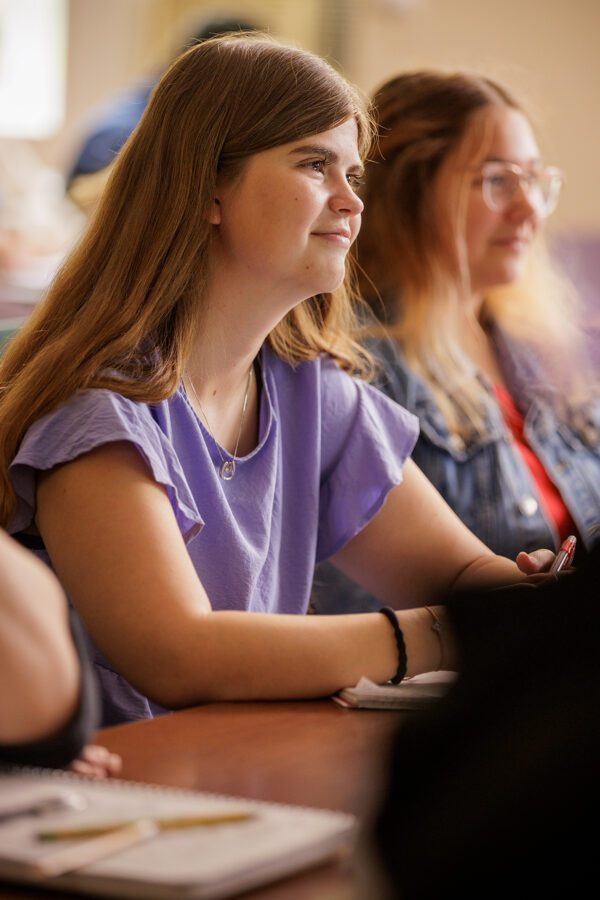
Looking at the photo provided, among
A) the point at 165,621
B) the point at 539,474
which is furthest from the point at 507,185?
the point at 165,621

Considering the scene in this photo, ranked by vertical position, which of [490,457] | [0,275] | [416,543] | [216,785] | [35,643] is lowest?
[0,275]

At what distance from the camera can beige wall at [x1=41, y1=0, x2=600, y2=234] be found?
14.0 feet

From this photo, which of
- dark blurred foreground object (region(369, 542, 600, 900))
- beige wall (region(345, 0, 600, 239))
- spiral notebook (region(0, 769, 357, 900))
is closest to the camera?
dark blurred foreground object (region(369, 542, 600, 900))

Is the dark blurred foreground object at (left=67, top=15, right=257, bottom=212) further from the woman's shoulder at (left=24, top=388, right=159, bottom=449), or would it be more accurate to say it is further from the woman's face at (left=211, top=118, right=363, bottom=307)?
the woman's shoulder at (left=24, top=388, right=159, bottom=449)

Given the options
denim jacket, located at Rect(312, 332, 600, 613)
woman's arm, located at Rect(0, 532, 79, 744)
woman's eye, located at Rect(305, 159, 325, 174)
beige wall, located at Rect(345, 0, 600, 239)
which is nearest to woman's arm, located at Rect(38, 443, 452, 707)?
woman's arm, located at Rect(0, 532, 79, 744)

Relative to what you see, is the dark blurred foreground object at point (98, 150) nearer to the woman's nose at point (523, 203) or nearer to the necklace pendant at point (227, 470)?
the woman's nose at point (523, 203)

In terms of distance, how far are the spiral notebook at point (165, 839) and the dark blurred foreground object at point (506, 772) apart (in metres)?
0.09

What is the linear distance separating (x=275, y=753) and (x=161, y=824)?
24 cm

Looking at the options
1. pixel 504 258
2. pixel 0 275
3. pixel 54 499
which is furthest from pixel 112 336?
pixel 0 275

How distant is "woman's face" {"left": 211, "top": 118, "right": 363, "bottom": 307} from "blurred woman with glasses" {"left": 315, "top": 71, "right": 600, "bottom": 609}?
71cm

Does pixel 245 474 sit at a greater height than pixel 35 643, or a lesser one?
lesser

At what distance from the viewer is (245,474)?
149cm

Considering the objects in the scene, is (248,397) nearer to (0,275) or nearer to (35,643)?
(35,643)

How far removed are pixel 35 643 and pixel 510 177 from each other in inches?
67.6
